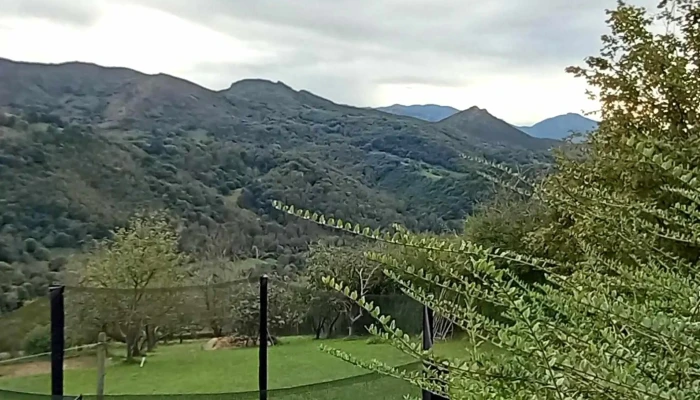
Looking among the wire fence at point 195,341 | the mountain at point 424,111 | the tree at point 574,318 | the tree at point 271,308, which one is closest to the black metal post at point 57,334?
the wire fence at point 195,341

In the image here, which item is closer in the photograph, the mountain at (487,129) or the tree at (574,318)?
the tree at (574,318)

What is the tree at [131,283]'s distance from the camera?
3.08 metres

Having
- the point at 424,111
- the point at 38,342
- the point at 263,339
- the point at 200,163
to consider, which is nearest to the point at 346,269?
the point at 263,339

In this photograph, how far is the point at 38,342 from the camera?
2.61 meters

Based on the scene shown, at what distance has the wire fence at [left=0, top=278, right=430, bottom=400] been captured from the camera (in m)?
2.61

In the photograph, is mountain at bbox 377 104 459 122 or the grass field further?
mountain at bbox 377 104 459 122

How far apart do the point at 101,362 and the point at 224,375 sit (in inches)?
28.1

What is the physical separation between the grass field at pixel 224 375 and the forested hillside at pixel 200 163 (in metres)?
1.07

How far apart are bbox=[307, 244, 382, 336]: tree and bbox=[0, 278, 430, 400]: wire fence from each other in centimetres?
5

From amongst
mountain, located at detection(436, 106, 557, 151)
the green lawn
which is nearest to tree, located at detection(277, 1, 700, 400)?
the green lawn

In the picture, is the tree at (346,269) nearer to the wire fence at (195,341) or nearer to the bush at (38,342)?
the wire fence at (195,341)

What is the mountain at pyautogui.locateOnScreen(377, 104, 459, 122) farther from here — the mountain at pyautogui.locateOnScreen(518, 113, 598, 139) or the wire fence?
the wire fence

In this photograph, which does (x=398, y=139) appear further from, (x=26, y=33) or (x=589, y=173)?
(x=589, y=173)

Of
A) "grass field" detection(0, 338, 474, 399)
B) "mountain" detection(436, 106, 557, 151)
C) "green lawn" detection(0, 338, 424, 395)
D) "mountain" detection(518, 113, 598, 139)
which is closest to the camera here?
"grass field" detection(0, 338, 474, 399)
